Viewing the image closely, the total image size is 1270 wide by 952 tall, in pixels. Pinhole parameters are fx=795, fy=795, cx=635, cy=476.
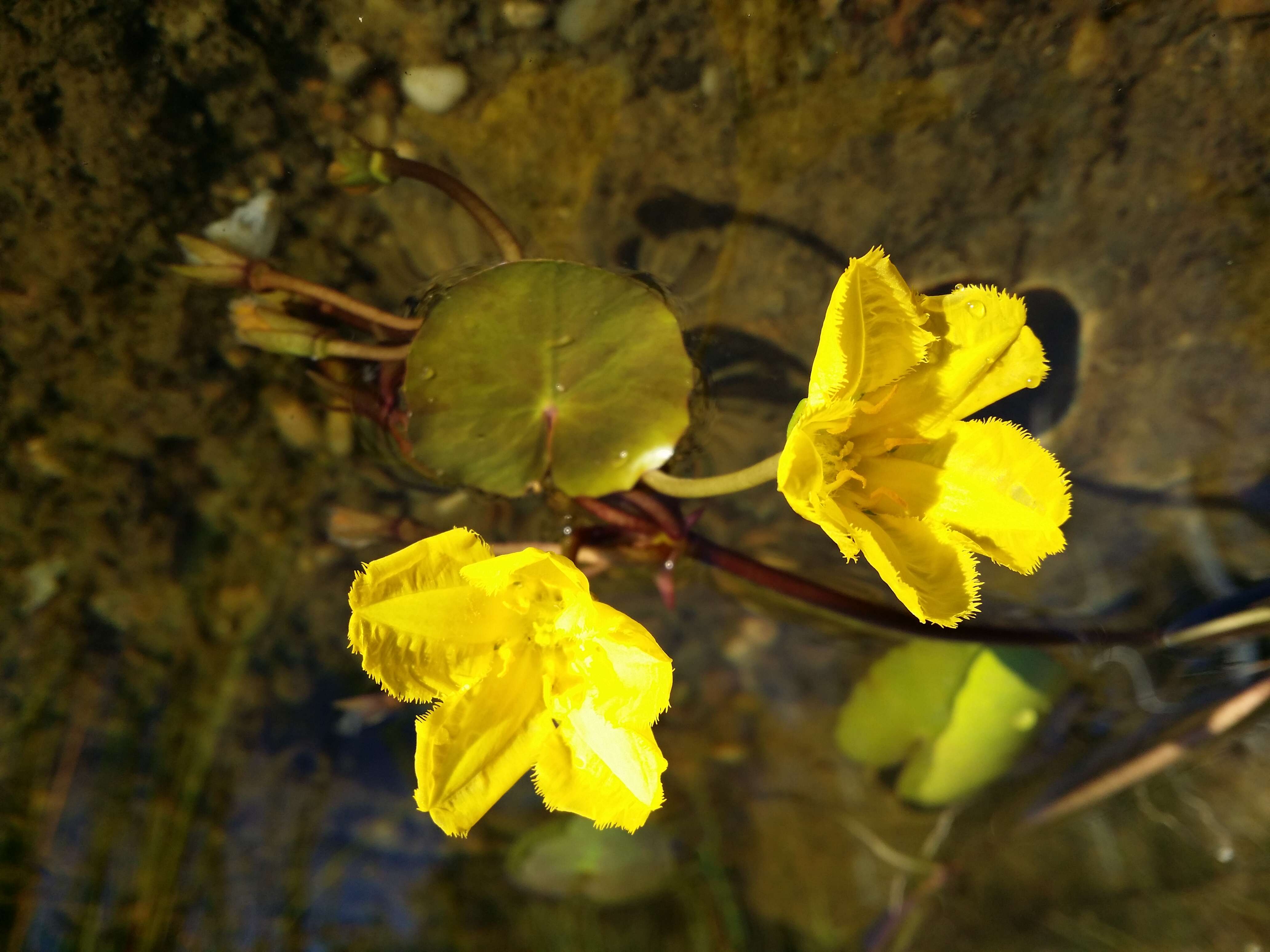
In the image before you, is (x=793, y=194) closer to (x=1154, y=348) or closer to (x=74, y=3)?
(x=1154, y=348)

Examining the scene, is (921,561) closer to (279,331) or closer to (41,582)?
(279,331)

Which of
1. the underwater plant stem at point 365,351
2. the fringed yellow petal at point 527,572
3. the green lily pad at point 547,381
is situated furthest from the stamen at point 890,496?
the underwater plant stem at point 365,351

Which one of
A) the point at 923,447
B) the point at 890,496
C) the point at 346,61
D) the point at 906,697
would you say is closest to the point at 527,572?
the point at 890,496

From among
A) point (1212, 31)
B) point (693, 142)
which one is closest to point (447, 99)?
point (693, 142)

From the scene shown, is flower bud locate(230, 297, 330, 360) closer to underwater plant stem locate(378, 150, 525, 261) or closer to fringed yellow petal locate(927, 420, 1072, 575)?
underwater plant stem locate(378, 150, 525, 261)

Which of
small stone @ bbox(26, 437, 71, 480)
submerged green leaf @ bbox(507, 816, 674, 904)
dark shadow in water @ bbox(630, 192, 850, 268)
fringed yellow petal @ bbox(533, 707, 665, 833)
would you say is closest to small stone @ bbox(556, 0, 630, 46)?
dark shadow in water @ bbox(630, 192, 850, 268)
